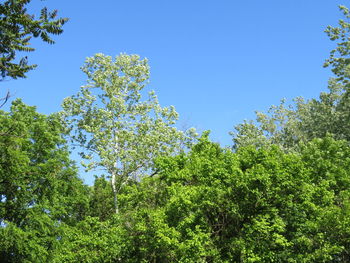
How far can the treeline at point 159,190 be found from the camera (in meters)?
19.4

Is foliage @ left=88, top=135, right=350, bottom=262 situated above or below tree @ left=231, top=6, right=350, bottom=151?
below

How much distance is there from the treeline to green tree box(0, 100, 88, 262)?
0.27ft

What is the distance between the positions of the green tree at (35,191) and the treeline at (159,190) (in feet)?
0.27

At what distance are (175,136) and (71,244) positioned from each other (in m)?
13.0

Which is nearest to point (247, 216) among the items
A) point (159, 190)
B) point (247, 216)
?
point (247, 216)

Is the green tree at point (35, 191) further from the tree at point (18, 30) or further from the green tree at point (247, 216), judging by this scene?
the tree at point (18, 30)

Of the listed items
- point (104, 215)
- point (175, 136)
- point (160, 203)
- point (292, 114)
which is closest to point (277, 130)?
point (292, 114)

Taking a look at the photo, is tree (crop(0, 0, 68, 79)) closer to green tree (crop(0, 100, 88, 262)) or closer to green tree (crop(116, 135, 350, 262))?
green tree (crop(116, 135, 350, 262))

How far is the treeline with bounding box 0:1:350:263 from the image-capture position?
19391 millimetres

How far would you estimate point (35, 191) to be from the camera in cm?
2769

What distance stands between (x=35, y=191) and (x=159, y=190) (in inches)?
346

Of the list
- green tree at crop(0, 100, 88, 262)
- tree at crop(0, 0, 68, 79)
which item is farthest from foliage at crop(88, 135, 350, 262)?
tree at crop(0, 0, 68, 79)

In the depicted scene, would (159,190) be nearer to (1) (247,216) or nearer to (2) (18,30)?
(1) (247,216)

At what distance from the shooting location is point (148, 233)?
22.0 metres
